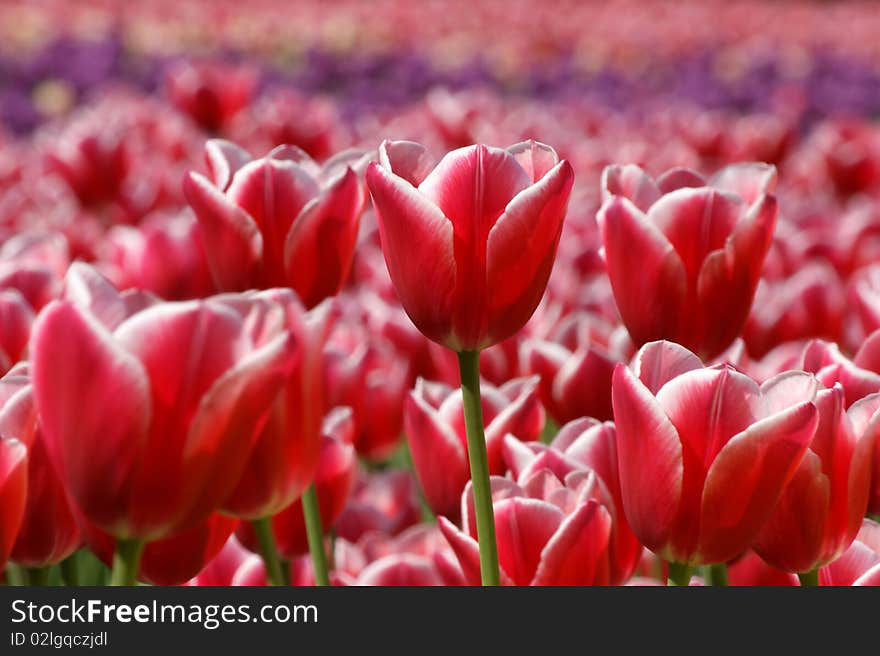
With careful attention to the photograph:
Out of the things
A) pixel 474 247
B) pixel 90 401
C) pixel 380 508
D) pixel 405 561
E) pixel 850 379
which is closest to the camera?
pixel 90 401

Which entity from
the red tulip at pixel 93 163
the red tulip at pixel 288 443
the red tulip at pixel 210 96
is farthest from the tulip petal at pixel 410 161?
the red tulip at pixel 210 96

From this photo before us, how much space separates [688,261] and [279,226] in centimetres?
38

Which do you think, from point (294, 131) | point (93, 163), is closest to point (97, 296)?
point (93, 163)

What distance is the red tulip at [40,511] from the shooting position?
2.97 feet

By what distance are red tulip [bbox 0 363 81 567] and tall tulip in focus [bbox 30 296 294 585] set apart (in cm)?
16

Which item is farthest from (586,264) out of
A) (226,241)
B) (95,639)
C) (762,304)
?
(95,639)

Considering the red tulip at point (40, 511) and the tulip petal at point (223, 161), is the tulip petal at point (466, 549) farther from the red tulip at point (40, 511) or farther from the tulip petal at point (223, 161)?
the tulip petal at point (223, 161)

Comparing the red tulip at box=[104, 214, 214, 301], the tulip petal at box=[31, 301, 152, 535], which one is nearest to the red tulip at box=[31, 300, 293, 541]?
the tulip petal at box=[31, 301, 152, 535]

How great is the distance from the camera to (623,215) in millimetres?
1096

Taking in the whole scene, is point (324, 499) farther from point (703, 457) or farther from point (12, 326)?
point (703, 457)

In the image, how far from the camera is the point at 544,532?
0.99 meters

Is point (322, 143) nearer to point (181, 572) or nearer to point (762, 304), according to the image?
point (762, 304)

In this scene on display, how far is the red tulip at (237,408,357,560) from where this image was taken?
1.23m

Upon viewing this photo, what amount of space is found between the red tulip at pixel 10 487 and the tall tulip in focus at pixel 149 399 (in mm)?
82
